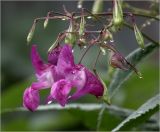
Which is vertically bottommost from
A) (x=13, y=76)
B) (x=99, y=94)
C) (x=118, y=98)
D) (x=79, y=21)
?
(x=13, y=76)

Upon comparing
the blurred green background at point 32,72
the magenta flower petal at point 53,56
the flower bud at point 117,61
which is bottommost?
the blurred green background at point 32,72

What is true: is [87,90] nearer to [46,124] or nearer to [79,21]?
[79,21]

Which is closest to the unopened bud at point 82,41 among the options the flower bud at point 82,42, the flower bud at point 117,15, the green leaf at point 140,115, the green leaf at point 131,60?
the flower bud at point 82,42

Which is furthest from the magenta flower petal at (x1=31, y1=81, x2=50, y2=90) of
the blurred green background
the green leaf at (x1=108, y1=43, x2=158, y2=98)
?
the blurred green background

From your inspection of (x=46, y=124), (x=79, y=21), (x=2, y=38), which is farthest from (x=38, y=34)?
(x=79, y=21)

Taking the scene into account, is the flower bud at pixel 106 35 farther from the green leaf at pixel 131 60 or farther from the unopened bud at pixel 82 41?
the green leaf at pixel 131 60

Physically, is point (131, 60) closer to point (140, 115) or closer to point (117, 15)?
point (140, 115)

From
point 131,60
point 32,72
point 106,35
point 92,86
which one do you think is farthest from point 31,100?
point 32,72

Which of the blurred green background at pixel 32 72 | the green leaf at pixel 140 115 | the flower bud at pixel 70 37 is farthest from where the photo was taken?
the blurred green background at pixel 32 72
